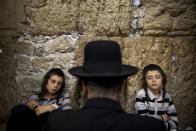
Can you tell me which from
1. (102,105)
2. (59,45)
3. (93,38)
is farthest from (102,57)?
(59,45)

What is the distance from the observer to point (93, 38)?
279 cm

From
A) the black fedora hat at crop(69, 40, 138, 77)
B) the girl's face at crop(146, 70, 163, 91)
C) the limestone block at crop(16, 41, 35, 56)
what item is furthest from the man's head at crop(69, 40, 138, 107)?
the limestone block at crop(16, 41, 35, 56)

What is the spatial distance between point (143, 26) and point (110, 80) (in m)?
1.62

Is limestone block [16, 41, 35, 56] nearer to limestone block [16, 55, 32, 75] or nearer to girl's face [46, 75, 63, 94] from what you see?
limestone block [16, 55, 32, 75]

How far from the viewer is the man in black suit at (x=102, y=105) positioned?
125 centimetres

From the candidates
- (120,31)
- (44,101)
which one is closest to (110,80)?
(120,31)

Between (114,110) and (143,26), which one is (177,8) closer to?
(143,26)

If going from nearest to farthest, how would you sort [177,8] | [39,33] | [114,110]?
[114,110], [177,8], [39,33]

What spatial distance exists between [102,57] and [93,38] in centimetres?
141

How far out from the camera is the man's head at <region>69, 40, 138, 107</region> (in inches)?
52.3

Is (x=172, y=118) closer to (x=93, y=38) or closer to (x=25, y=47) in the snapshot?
(x=93, y=38)

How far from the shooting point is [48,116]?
1.39 meters

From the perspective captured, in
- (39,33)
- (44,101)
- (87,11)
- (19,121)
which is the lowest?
(44,101)

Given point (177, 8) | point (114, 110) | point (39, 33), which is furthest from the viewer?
point (39, 33)
